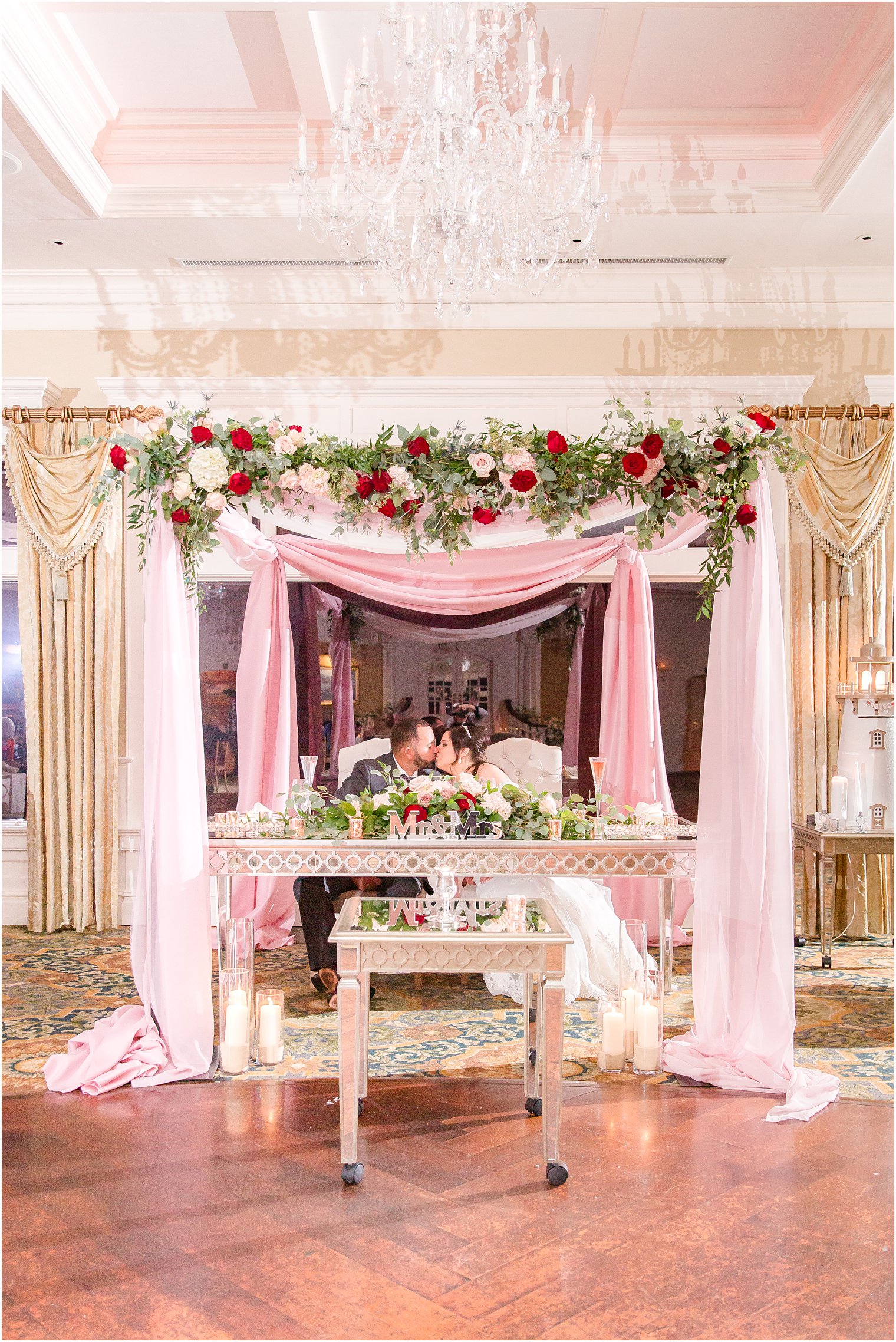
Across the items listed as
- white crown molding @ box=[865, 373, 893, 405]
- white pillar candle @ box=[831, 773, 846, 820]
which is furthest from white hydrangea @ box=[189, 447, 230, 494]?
white crown molding @ box=[865, 373, 893, 405]

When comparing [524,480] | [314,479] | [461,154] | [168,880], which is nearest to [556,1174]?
[168,880]

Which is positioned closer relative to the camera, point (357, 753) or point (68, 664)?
point (357, 753)

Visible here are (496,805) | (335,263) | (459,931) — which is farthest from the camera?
(335,263)

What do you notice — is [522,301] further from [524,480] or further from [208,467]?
[208,467]

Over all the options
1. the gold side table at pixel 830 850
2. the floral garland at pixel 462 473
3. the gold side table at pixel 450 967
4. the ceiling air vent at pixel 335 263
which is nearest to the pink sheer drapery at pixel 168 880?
the floral garland at pixel 462 473

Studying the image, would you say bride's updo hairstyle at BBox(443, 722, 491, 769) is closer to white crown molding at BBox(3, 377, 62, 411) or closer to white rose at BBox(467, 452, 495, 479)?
white rose at BBox(467, 452, 495, 479)

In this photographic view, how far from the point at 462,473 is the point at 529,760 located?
2.85m

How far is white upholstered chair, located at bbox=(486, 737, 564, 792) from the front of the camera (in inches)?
258

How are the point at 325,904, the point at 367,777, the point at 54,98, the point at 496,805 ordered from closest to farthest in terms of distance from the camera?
the point at 496,805 < the point at 54,98 < the point at 325,904 < the point at 367,777

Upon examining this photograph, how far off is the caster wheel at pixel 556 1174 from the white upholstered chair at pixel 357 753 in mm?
3595

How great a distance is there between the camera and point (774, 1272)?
278cm

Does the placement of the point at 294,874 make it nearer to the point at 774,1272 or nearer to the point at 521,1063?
the point at 521,1063

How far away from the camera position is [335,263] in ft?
21.5

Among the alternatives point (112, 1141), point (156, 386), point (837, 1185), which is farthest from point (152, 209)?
point (837, 1185)
